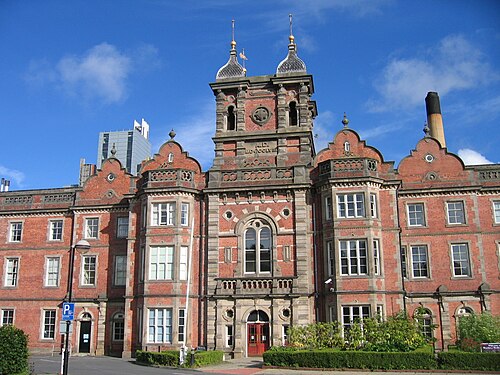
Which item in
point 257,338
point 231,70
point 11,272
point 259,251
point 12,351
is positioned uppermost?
point 231,70

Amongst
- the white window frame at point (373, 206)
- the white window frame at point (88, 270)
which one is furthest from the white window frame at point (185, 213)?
the white window frame at point (373, 206)

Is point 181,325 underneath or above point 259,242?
underneath

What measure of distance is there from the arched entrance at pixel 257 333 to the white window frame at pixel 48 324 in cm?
1497

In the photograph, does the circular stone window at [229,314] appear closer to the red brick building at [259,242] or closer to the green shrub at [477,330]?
the red brick building at [259,242]

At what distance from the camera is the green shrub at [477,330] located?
28797 mm

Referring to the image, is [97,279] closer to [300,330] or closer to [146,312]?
[146,312]

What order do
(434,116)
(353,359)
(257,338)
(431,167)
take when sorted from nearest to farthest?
(353,359) → (257,338) → (431,167) → (434,116)

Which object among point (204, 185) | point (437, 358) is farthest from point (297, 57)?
point (437, 358)

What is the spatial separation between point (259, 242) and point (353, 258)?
253 inches

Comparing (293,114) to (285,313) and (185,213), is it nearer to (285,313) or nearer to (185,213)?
(185,213)

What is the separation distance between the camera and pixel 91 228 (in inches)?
1602

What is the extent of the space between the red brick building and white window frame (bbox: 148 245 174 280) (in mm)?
97

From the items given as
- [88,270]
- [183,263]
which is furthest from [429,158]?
[88,270]

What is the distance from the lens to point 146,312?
35.7m
